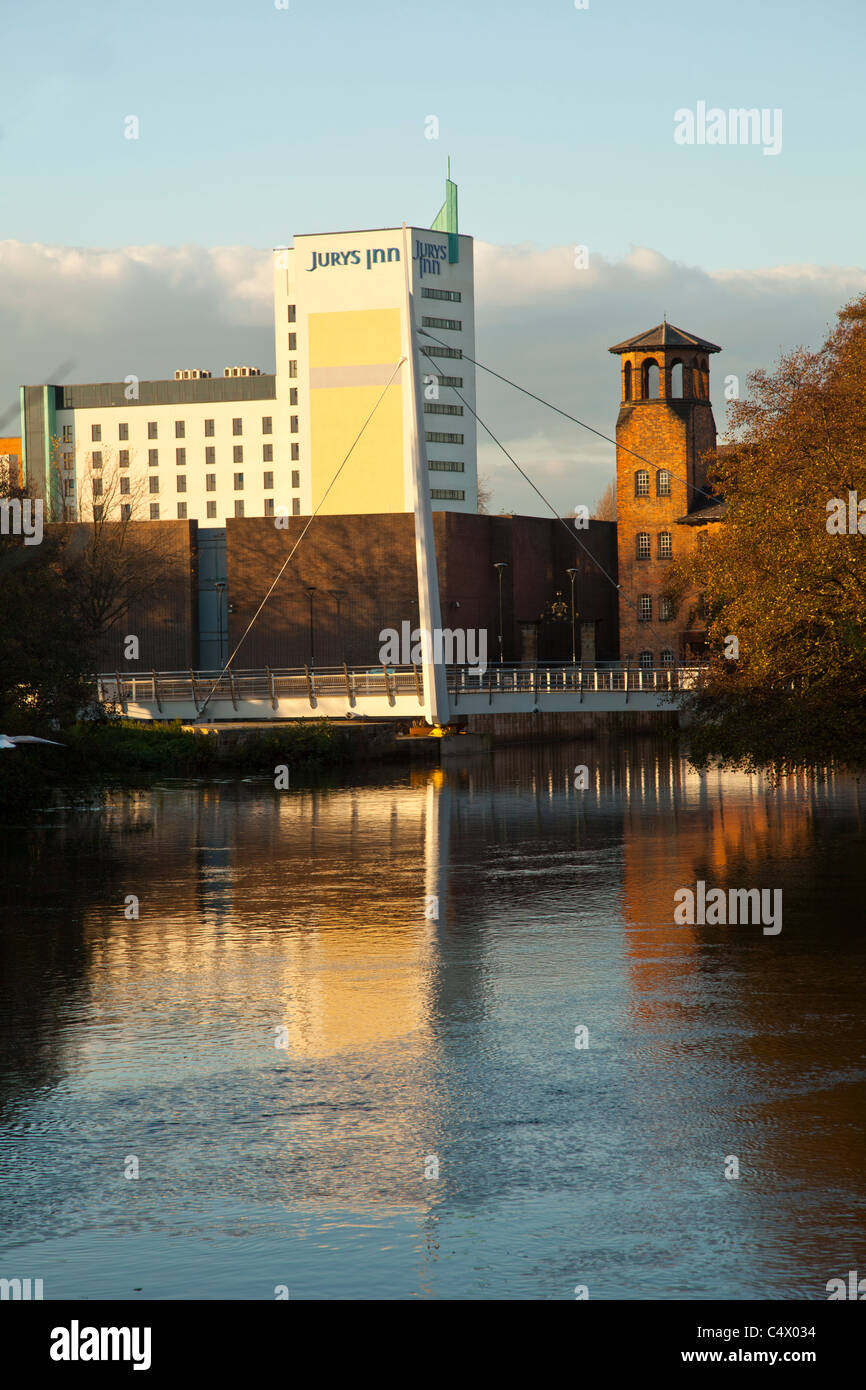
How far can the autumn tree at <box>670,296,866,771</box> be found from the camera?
909 inches

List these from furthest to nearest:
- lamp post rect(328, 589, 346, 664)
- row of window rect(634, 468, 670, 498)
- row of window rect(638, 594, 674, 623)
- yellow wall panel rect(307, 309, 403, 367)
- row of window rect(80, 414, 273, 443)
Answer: row of window rect(80, 414, 273, 443), yellow wall panel rect(307, 309, 403, 367), row of window rect(634, 468, 670, 498), row of window rect(638, 594, 674, 623), lamp post rect(328, 589, 346, 664)

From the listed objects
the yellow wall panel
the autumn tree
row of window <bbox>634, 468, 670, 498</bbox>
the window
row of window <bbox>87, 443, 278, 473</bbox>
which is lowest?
the autumn tree

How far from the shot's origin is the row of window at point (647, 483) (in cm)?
8381

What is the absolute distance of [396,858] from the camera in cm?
2314

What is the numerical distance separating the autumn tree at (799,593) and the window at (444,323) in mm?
92557

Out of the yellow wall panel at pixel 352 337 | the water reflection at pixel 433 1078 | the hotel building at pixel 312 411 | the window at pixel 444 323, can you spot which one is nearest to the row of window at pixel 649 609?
the hotel building at pixel 312 411

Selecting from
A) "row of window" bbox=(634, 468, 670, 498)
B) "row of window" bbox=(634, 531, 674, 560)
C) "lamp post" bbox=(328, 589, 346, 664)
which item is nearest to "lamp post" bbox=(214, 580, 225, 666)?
"lamp post" bbox=(328, 589, 346, 664)

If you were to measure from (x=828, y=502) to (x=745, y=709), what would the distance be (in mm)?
3857

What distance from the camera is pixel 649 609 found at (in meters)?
84.1

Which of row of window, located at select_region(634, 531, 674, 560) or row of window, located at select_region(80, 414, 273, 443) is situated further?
row of window, located at select_region(80, 414, 273, 443)

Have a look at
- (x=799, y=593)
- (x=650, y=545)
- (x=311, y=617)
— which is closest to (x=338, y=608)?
(x=311, y=617)

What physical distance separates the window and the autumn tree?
92.6 metres

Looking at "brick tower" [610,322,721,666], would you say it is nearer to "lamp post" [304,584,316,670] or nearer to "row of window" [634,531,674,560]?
"row of window" [634,531,674,560]
